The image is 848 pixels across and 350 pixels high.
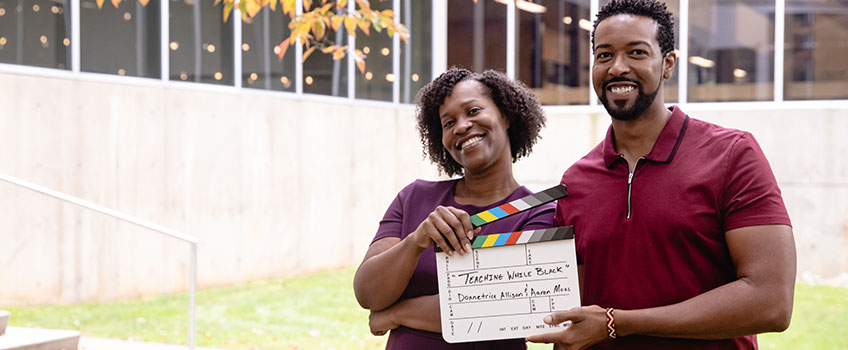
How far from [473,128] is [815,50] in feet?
38.2

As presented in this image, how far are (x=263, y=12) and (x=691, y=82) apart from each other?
22.7 feet

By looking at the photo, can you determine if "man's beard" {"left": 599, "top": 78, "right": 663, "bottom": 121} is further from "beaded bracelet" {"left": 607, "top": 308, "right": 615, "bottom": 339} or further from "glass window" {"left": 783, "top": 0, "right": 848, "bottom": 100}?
"glass window" {"left": 783, "top": 0, "right": 848, "bottom": 100}

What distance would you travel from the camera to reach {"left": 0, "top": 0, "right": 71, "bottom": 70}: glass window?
998 centimetres

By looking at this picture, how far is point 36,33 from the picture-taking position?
10.2m

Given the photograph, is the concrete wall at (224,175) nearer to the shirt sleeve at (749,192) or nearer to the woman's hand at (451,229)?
the woman's hand at (451,229)

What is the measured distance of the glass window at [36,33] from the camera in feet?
32.7

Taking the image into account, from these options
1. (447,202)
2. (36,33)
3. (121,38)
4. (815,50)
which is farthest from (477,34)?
(447,202)

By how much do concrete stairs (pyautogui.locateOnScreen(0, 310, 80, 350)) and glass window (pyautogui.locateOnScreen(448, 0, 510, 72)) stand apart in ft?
30.3

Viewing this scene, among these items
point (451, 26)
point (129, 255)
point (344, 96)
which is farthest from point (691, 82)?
point (129, 255)

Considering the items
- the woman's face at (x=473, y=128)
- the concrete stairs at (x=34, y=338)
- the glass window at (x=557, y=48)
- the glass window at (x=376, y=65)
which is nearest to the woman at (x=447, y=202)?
the woman's face at (x=473, y=128)

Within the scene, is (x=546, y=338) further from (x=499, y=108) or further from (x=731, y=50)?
(x=731, y=50)

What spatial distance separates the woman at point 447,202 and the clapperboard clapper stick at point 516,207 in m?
0.03

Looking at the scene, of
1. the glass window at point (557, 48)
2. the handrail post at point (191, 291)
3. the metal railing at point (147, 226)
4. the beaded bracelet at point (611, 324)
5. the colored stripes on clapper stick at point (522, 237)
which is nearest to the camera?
the beaded bracelet at point (611, 324)

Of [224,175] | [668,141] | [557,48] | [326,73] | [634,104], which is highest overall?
[557,48]
